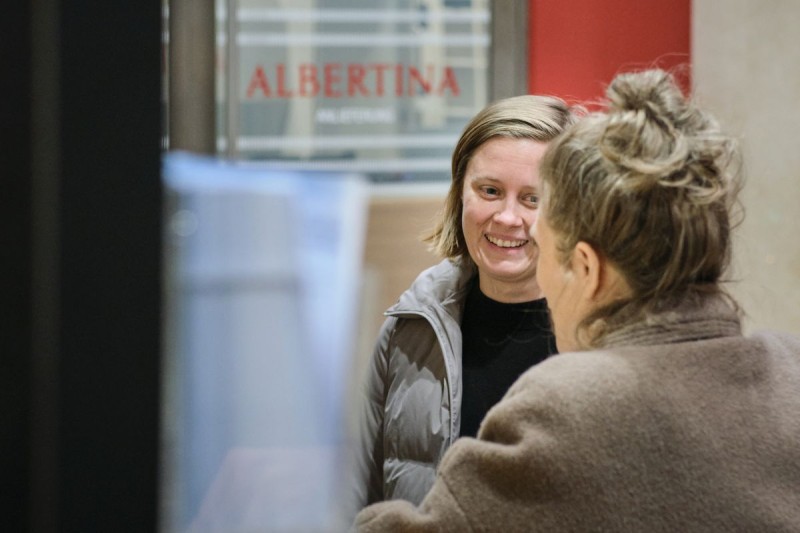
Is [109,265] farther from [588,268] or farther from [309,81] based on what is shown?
[309,81]

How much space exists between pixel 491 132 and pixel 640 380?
74 centimetres

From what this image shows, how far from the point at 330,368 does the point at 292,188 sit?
0.32 feet

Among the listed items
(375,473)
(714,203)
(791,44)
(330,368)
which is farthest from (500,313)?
(791,44)

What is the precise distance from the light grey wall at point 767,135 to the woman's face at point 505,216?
72.2 inches

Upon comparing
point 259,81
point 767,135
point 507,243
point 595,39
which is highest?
point 595,39

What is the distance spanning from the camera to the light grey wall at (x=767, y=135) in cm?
333

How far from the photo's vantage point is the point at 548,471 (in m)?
1.01

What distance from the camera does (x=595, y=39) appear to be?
379 cm

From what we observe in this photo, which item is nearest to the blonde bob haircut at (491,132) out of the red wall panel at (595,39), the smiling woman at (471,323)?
the smiling woman at (471,323)

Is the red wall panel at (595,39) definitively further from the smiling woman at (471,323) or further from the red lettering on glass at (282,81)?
the smiling woman at (471,323)

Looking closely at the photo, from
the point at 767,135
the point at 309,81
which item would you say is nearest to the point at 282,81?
the point at 309,81

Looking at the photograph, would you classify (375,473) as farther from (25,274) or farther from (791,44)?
(791,44)

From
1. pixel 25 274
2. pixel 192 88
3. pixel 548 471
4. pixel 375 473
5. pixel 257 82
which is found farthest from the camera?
pixel 257 82

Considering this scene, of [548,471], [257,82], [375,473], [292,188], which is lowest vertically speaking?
[375,473]
